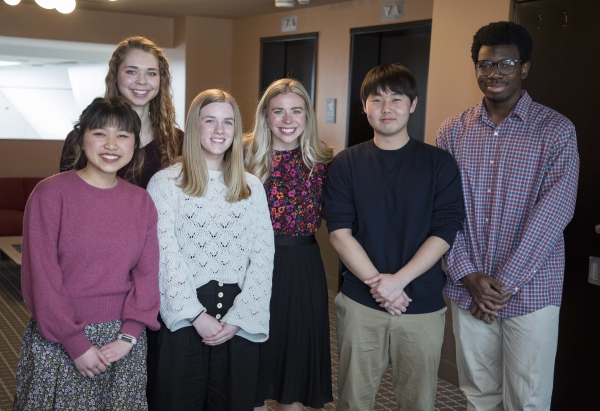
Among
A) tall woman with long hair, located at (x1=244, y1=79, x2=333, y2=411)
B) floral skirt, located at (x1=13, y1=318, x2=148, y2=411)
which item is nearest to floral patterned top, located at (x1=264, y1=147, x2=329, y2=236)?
tall woman with long hair, located at (x1=244, y1=79, x2=333, y2=411)

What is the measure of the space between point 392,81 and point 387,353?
1.06m

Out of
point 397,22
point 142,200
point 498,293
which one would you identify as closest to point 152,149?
point 142,200

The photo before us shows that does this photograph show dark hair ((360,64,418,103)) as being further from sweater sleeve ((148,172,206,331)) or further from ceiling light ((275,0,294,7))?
ceiling light ((275,0,294,7))

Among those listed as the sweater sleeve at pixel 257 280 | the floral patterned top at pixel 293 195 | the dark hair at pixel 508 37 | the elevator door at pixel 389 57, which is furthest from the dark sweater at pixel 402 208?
the elevator door at pixel 389 57

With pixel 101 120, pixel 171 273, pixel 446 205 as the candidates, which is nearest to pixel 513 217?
pixel 446 205

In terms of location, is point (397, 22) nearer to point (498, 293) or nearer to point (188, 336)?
point (498, 293)

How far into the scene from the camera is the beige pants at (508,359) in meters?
2.61

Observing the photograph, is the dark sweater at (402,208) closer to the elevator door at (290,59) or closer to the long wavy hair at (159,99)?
the long wavy hair at (159,99)

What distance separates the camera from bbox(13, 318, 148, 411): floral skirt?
7.15 ft

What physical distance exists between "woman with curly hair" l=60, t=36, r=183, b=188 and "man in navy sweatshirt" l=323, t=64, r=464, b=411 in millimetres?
702

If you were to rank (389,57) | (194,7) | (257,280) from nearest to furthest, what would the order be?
(257,280) → (389,57) → (194,7)

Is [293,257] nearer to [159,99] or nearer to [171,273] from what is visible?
[171,273]

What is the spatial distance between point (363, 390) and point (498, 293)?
0.65 m

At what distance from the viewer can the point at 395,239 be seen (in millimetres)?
2559
